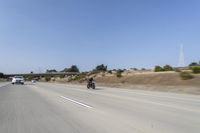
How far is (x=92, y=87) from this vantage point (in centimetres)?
4947

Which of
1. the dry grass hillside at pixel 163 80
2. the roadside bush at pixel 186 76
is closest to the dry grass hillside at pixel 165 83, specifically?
the dry grass hillside at pixel 163 80

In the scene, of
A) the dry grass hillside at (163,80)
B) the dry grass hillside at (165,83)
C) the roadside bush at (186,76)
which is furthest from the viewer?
the roadside bush at (186,76)

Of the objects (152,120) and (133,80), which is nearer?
(152,120)

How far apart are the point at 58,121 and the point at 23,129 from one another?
6.74 feet

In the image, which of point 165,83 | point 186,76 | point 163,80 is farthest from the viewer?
point 163,80

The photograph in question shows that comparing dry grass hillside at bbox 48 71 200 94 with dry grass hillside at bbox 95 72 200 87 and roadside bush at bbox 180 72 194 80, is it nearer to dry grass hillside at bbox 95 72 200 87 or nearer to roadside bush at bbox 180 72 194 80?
dry grass hillside at bbox 95 72 200 87

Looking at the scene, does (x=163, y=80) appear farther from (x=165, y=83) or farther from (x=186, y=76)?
(x=186, y=76)

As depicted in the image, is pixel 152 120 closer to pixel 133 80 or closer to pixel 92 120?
pixel 92 120

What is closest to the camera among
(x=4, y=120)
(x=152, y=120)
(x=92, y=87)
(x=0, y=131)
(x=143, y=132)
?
(x=143, y=132)

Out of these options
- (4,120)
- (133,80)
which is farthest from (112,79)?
(4,120)

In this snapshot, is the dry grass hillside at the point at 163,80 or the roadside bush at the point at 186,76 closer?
the dry grass hillside at the point at 163,80

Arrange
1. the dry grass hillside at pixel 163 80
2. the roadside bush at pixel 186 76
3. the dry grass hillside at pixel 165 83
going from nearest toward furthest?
the dry grass hillside at pixel 165 83
the dry grass hillside at pixel 163 80
the roadside bush at pixel 186 76

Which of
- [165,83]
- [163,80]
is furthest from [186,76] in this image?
[163,80]

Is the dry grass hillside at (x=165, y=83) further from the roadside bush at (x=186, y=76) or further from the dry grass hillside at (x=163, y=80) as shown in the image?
the roadside bush at (x=186, y=76)
